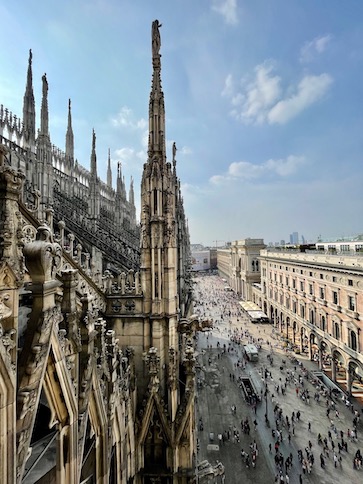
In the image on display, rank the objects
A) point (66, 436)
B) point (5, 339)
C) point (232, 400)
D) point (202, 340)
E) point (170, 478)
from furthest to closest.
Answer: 1. point (202, 340)
2. point (232, 400)
3. point (170, 478)
4. point (66, 436)
5. point (5, 339)

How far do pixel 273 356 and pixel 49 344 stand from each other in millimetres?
40797

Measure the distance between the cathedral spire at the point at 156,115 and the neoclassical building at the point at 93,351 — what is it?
38 millimetres

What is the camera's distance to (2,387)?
2.63 m

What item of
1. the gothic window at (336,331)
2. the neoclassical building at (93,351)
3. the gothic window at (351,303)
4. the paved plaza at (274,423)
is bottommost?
the paved plaza at (274,423)

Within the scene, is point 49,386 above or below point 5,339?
below

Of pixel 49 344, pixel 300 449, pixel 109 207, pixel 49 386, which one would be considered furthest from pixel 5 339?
pixel 109 207

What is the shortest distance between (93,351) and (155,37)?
1078 cm

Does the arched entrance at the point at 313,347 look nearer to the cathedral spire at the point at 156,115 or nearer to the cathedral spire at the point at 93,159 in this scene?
the cathedral spire at the point at 93,159

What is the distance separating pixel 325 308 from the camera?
35344 mm

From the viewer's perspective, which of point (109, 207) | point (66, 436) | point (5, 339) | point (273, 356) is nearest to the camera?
point (5, 339)

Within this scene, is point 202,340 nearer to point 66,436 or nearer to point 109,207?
point 109,207

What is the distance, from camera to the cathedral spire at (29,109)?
76.5 feet

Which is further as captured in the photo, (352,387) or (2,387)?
(352,387)

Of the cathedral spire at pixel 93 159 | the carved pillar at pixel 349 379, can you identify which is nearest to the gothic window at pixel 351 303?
the carved pillar at pixel 349 379
